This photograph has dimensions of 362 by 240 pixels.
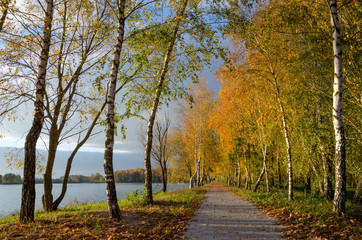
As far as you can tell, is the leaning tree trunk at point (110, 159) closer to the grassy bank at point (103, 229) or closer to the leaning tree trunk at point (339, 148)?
the grassy bank at point (103, 229)

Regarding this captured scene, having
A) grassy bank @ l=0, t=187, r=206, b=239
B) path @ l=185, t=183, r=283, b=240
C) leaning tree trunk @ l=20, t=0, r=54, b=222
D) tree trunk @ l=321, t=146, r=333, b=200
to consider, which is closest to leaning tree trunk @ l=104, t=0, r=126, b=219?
grassy bank @ l=0, t=187, r=206, b=239

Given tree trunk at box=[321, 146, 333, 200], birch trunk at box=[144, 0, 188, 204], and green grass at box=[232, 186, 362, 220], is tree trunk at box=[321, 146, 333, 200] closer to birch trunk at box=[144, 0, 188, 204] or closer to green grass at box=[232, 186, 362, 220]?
green grass at box=[232, 186, 362, 220]

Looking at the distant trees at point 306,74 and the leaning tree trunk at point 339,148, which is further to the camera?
the distant trees at point 306,74

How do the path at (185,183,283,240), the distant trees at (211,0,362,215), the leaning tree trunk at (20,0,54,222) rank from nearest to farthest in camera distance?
1. the path at (185,183,283,240)
2. the leaning tree trunk at (20,0,54,222)
3. the distant trees at (211,0,362,215)

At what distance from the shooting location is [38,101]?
7.97 metres

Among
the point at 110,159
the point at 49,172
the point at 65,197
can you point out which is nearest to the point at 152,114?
the point at 110,159

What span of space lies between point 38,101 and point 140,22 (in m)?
5.95

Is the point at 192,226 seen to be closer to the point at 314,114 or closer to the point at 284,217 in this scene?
the point at 284,217

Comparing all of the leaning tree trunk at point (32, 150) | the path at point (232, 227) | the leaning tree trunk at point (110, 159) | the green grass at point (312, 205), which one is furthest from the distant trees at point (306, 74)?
the leaning tree trunk at point (32, 150)

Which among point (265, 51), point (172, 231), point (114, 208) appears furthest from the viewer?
point (265, 51)

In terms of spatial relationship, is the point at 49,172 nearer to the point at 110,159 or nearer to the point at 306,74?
the point at 110,159

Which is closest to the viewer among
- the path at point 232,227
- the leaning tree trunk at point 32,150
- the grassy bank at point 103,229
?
the grassy bank at point 103,229

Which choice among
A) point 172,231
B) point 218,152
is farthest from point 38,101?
point 218,152

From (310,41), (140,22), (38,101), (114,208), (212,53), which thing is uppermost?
(140,22)
